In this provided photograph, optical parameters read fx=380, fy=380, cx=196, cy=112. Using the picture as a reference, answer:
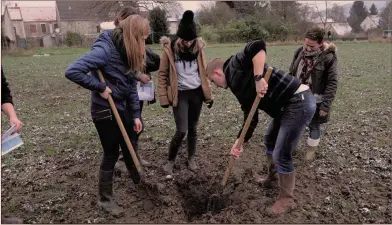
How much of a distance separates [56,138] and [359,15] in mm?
104376

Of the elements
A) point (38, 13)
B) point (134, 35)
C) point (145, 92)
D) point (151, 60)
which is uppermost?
point (38, 13)

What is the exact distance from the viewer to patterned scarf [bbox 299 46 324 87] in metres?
5.76

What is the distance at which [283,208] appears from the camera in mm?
4539

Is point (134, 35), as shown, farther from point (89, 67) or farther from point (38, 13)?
point (38, 13)

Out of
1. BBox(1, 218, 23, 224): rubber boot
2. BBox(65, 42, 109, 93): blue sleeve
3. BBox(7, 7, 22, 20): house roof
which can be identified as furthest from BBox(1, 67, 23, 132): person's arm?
BBox(7, 7, 22, 20): house roof

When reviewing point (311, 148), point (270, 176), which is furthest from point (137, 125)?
point (311, 148)

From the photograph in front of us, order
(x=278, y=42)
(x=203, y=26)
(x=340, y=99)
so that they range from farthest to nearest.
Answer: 1. (x=203, y=26)
2. (x=278, y=42)
3. (x=340, y=99)

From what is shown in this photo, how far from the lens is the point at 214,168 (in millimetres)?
5914

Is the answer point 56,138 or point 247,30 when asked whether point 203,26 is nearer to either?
point 247,30

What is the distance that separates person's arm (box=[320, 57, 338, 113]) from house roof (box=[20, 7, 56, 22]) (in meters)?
77.7

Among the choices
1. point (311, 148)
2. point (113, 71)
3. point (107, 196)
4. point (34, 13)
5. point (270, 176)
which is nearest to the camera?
point (113, 71)

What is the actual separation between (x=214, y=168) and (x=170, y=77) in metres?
1.64

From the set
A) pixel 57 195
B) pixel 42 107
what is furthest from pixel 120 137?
pixel 42 107

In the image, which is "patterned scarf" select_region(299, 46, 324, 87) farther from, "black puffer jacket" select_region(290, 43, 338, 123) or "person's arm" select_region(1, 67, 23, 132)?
"person's arm" select_region(1, 67, 23, 132)
